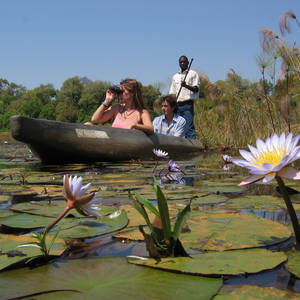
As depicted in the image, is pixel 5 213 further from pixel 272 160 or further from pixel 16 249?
pixel 272 160

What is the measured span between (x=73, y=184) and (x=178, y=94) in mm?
5605

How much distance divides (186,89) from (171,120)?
0.91 metres

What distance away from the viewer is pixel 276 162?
2.95 feet

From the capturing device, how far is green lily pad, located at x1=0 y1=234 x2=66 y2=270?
847mm

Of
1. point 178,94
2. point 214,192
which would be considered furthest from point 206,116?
point 214,192

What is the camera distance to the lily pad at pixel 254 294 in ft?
2.08

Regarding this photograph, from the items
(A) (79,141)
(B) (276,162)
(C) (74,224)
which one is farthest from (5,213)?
(A) (79,141)

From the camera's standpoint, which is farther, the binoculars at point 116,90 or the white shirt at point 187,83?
the white shirt at point 187,83

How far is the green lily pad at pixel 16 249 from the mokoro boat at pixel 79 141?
106 inches

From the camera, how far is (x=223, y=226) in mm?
1168

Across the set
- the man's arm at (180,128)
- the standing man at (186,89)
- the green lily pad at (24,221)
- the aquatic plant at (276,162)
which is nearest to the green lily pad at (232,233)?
the aquatic plant at (276,162)

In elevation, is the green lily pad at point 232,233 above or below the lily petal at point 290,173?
below

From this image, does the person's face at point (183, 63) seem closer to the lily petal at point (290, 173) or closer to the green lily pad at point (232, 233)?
the green lily pad at point (232, 233)

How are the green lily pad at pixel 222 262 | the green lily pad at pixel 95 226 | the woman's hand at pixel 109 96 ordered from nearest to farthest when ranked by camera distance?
the green lily pad at pixel 222 262 < the green lily pad at pixel 95 226 < the woman's hand at pixel 109 96
